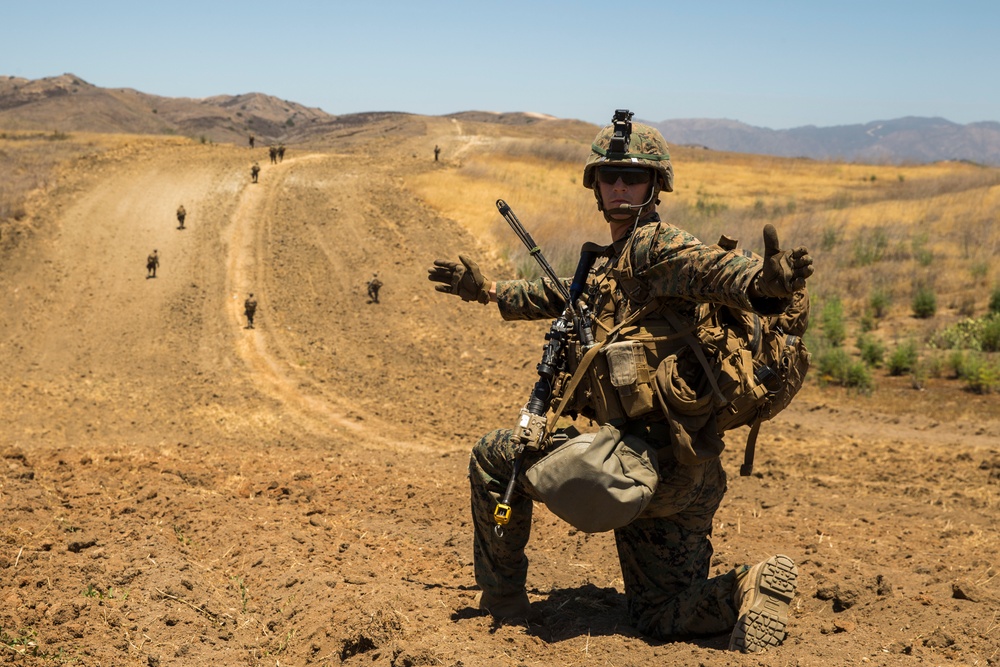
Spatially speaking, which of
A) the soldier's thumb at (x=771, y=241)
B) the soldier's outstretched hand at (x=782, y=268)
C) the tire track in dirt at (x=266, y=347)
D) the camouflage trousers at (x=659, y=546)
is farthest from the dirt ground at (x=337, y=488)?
the soldier's thumb at (x=771, y=241)

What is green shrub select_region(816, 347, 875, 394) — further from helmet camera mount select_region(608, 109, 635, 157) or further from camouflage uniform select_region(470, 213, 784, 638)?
helmet camera mount select_region(608, 109, 635, 157)

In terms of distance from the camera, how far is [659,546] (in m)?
3.96

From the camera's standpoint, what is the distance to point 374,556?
Result: 214 inches

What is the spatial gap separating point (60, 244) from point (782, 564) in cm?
1992

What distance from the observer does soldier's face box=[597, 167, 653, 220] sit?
3.92 metres

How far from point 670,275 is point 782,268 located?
0.63 meters

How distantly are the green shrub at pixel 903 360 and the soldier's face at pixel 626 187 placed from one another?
11151mm

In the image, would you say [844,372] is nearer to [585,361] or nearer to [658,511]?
[658,511]

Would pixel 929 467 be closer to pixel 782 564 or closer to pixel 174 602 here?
pixel 782 564

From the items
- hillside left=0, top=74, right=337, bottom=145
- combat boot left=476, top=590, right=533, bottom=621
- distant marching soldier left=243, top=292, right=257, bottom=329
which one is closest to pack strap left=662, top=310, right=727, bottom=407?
combat boot left=476, top=590, right=533, bottom=621

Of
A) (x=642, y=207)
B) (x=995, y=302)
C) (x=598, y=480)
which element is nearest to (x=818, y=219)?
(x=995, y=302)

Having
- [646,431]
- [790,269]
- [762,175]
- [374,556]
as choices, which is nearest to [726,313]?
[646,431]

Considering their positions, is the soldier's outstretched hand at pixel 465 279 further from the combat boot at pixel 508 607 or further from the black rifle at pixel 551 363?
the combat boot at pixel 508 607

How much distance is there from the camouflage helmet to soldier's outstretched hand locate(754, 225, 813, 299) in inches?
35.7
